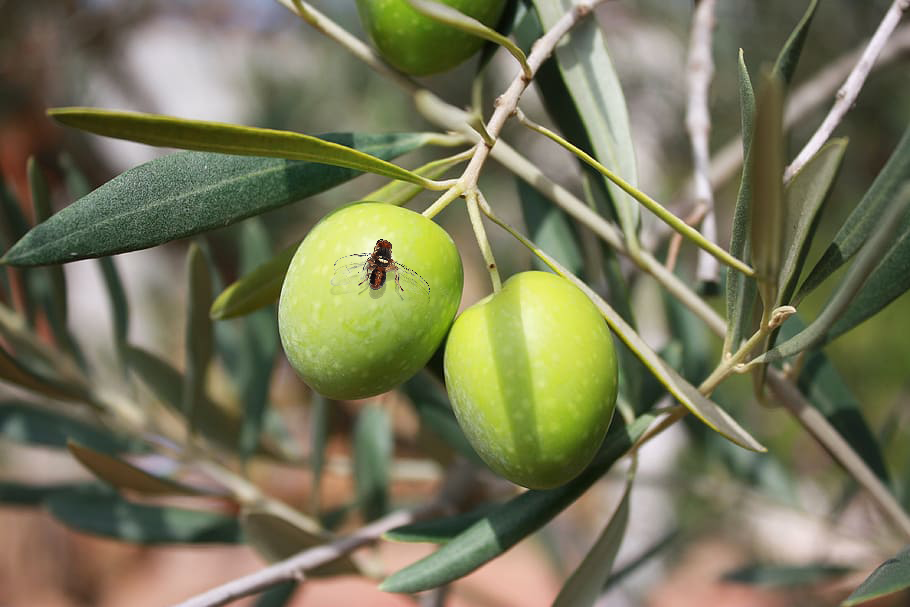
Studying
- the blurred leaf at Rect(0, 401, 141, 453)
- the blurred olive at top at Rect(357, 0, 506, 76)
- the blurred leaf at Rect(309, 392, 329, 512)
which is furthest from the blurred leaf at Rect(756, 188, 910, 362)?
the blurred leaf at Rect(0, 401, 141, 453)

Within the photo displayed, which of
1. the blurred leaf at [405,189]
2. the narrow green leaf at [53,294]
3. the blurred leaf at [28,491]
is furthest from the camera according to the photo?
the blurred leaf at [28,491]

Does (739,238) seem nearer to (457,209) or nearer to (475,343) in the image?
(475,343)

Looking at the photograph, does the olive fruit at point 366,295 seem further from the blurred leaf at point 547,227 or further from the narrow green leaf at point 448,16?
the blurred leaf at point 547,227

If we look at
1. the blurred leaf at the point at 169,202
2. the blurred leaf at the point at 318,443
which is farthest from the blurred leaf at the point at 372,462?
the blurred leaf at the point at 169,202

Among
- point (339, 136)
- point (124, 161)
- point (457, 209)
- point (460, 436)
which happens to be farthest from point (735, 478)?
point (124, 161)

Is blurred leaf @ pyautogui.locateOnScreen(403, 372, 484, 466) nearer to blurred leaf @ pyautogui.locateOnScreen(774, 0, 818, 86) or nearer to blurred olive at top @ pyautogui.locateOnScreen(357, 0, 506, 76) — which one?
blurred olive at top @ pyautogui.locateOnScreen(357, 0, 506, 76)
